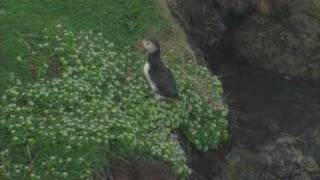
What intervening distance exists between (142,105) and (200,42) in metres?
4.93

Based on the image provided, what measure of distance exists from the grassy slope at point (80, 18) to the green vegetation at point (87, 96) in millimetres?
14

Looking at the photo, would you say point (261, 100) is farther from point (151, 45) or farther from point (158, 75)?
point (158, 75)

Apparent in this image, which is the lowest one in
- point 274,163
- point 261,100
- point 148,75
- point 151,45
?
point 261,100

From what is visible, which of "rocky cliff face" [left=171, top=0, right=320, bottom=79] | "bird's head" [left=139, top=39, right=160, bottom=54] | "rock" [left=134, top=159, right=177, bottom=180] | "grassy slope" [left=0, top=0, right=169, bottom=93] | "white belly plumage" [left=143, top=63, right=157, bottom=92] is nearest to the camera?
"rock" [left=134, top=159, right=177, bottom=180]

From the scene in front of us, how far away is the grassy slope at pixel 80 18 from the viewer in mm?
A: 10375

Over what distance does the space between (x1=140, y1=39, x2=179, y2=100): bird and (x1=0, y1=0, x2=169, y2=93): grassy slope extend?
2.62ft

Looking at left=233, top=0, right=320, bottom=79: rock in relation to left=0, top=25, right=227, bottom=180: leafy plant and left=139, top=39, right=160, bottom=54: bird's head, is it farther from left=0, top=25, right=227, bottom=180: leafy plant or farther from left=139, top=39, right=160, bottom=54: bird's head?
left=139, top=39, right=160, bottom=54: bird's head

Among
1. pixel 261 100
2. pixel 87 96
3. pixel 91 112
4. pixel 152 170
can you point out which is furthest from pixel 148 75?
pixel 261 100

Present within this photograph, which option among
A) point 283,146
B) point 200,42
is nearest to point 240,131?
point 283,146

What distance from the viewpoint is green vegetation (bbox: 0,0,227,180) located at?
8406 millimetres

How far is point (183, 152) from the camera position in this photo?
30.9 ft

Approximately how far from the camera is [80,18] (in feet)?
35.8

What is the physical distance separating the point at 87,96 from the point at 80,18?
185 cm

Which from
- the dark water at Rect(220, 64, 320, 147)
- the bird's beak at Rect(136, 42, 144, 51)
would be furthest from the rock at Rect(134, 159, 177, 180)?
the dark water at Rect(220, 64, 320, 147)
